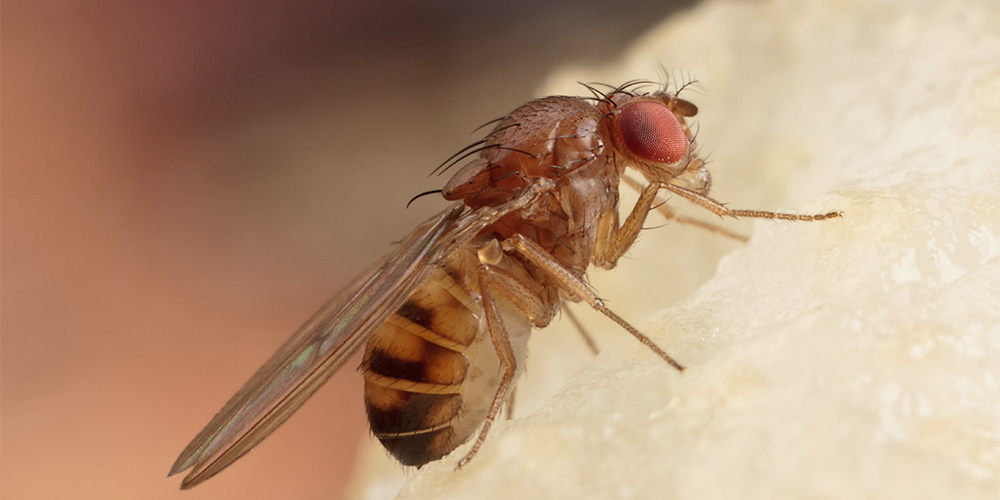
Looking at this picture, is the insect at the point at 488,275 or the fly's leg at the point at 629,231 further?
the fly's leg at the point at 629,231

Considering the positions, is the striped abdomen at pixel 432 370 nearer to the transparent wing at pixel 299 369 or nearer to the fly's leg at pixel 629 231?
the transparent wing at pixel 299 369

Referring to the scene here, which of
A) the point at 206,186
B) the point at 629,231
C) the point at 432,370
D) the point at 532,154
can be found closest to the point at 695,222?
the point at 629,231

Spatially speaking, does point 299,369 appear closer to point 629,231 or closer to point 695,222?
point 629,231

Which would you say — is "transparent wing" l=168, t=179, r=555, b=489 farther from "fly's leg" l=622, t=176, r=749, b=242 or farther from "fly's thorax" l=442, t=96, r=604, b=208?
"fly's leg" l=622, t=176, r=749, b=242

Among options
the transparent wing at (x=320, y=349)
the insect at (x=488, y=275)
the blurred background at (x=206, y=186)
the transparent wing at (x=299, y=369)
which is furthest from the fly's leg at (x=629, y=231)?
the blurred background at (x=206, y=186)

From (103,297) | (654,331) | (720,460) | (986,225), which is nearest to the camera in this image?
(720,460)

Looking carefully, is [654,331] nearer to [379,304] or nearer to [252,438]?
[379,304]

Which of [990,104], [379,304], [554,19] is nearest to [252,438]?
[379,304]
